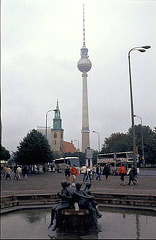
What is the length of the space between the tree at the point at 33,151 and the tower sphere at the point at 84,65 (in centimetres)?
14210

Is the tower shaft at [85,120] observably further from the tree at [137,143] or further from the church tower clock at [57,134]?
the tree at [137,143]

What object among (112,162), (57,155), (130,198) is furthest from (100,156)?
(57,155)

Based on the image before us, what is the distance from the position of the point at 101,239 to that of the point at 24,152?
40544 millimetres

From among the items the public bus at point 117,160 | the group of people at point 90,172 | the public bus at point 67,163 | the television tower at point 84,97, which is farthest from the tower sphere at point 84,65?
the group of people at point 90,172

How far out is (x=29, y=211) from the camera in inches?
424

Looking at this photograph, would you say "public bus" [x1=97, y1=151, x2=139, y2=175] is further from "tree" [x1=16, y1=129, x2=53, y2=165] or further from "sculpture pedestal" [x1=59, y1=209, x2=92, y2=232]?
"sculpture pedestal" [x1=59, y1=209, x2=92, y2=232]

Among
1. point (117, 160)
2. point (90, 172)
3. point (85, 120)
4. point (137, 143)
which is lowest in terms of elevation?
point (90, 172)

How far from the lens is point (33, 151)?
4619 cm

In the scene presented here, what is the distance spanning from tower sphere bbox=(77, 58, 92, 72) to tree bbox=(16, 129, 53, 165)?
142 meters

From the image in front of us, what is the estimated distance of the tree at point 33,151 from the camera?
46375 millimetres

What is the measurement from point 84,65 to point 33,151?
145 meters

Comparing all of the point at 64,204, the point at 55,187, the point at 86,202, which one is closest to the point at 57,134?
the point at 55,187

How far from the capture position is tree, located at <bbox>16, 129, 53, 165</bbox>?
1826 inches

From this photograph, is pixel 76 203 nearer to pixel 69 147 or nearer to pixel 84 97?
pixel 69 147
